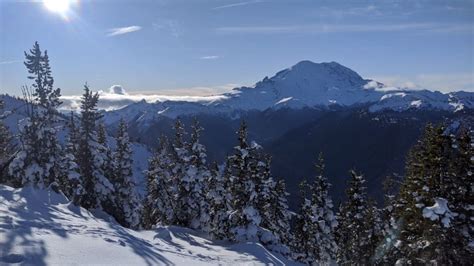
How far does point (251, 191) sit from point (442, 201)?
1022 centimetres

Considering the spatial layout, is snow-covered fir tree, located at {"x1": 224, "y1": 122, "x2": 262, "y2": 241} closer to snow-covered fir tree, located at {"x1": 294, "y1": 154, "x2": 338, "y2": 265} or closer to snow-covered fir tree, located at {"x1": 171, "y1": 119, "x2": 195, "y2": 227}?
snow-covered fir tree, located at {"x1": 171, "y1": 119, "x2": 195, "y2": 227}

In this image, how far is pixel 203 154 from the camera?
110ft

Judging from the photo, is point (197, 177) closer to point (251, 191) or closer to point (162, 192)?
point (162, 192)

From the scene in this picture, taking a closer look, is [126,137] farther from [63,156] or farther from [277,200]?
[277,200]

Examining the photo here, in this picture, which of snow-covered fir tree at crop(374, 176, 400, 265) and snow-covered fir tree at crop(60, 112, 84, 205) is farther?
snow-covered fir tree at crop(60, 112, 84, 205)

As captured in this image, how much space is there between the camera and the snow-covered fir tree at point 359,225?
104 feet

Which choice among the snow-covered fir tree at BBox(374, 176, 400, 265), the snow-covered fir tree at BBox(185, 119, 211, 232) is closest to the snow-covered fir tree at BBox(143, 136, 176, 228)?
the snow-covered fir tree at BBox(185, 119, 211, 232)

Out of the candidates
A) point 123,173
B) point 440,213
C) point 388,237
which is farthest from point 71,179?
point 440,213

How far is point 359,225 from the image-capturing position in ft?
108

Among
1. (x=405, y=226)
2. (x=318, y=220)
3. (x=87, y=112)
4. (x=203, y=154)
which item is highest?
(x=87, y=112)

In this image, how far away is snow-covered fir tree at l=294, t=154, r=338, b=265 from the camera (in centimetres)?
3734

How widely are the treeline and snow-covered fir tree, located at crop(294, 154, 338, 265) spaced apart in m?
0.10

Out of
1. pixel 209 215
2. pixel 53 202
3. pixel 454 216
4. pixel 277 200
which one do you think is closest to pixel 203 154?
pixel 209 215

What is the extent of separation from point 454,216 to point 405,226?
2.76m
